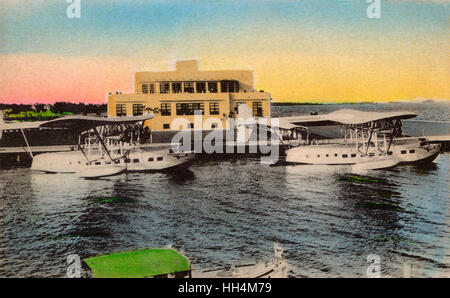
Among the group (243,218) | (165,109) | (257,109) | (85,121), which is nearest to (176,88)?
(165,109)

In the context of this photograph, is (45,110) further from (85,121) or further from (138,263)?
(138,263)

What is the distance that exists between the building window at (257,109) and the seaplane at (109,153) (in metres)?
2.24

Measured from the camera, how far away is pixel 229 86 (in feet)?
33.5

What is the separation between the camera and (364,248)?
8094 millimetres

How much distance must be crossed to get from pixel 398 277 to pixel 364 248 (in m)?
0.86

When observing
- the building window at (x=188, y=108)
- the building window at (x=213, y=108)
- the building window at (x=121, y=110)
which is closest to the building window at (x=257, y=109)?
the building window at (x=213, y=108)

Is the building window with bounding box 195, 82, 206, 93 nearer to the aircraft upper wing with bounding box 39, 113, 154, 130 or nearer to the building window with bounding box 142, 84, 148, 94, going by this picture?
the building window with bounding box 142, 84, 148, 94

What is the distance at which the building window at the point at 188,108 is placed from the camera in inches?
410

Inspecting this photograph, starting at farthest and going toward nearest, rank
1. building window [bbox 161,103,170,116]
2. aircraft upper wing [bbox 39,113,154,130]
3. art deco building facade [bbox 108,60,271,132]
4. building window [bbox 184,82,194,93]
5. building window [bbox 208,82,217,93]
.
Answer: building window [bbox 161,103,170,116] → building window [bbox 208,82,217,93] → art deco building facade [bbox 108,60,271,132] → building window [bbox 184,82,194,93] → aircraft upper wing [bbox 39,113,154,130]

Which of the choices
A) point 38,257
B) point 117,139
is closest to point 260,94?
point 117,139

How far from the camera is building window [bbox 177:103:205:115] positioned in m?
10.4

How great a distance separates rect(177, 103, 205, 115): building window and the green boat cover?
4147mm

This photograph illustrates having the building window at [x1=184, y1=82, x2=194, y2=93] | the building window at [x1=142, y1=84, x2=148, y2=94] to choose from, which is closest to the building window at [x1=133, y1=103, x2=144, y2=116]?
the building window at [x1=142, y1=84, x2=148, y2=94]
